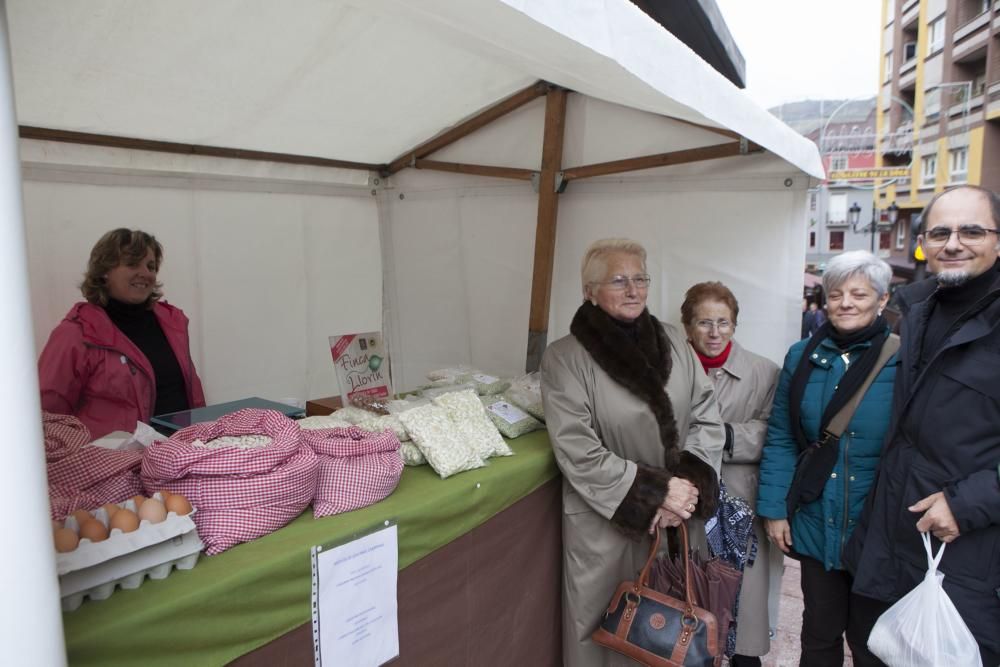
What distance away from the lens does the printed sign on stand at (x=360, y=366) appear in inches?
99.3

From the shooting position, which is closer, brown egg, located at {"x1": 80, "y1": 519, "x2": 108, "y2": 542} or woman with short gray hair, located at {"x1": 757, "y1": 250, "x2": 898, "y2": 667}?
brown egg, located at {"x1": 80, "y1": 519, "x2": 108, "y2": 542}

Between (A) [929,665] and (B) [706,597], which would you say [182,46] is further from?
(A) [929,665]

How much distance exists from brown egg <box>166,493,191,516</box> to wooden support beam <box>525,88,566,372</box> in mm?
2606

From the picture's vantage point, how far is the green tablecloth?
96 cm

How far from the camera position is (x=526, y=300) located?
150 inches

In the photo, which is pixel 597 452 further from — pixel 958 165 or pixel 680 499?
pixel 958 165

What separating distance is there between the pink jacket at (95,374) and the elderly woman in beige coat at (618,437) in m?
1.62

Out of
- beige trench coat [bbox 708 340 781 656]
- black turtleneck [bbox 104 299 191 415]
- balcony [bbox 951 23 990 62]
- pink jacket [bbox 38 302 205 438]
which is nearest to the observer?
pink jacket [bbox 38 302 205 438]

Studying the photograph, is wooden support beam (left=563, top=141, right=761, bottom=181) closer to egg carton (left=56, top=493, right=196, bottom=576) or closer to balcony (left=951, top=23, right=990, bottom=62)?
egg carton (left=56, top=493, right=196, bottom=576)

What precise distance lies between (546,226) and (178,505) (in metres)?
2.70

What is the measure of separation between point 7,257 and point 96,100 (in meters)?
2.27

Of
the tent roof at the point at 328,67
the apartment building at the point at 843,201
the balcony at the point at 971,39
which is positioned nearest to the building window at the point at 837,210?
the apartment building at the point at 843,201

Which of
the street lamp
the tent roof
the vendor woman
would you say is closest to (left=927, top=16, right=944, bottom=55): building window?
the street lamp

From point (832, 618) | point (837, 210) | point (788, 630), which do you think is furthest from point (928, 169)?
point (832, 618)
